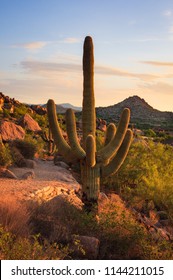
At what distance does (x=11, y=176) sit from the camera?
16750 mm

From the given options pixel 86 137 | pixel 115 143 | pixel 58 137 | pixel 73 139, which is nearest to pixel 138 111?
pixel 115 143

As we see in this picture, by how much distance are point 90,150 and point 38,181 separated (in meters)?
6.06

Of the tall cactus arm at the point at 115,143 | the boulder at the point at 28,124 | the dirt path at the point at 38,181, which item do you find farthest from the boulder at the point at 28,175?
the boulder at the point at 28,124

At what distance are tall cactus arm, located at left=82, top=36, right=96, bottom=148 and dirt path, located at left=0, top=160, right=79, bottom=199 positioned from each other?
127 inches

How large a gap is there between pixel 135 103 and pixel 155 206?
12420 centimetres

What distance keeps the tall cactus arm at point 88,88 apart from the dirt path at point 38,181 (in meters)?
3.23

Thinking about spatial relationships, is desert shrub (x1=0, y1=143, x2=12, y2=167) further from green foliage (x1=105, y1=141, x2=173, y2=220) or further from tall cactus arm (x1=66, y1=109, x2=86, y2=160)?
tall cactus arm (x1=66, y1=109, x2=86, y2=160)

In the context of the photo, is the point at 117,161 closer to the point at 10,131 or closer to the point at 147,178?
the point at 147,178

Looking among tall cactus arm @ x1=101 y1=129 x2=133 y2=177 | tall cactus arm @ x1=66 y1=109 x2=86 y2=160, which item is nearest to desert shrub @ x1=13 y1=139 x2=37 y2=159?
tall cactus arm @ x1=101 y1=129 x2=133 y2=177

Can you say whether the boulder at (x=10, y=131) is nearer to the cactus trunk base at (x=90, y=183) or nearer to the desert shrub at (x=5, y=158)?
the desert shrub at (x=5, y=158)

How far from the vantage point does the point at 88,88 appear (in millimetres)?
11383

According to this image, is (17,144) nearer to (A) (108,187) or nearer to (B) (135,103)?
(A) (108,187)

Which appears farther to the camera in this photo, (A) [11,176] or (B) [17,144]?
(B) [17,144]

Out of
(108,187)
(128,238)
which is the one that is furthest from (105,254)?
(108,187)
